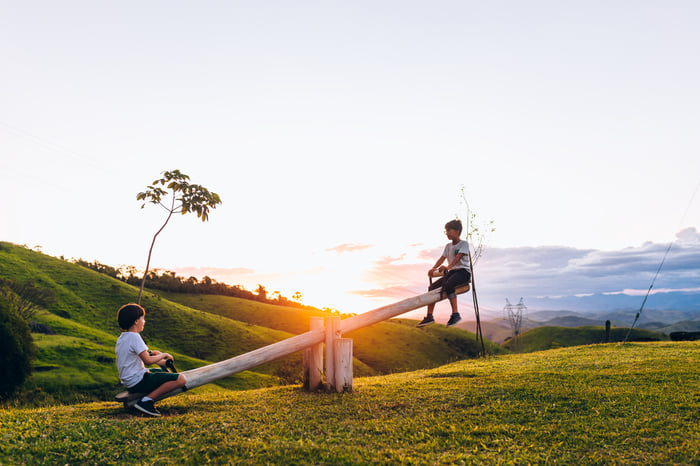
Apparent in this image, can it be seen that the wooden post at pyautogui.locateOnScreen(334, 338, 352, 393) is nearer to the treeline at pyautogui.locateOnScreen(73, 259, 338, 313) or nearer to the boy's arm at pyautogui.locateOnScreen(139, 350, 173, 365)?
the boy's arm at pyautogui.locateOnScreen(139, 350, 173, 365)

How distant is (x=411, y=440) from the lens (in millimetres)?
7145

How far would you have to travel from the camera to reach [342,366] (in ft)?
35.4

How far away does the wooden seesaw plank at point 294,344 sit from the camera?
30.6ft

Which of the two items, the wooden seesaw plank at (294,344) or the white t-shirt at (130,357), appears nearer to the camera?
the white t-shirt at (130,357)

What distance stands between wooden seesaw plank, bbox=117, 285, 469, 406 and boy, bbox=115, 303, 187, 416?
22.2 inches

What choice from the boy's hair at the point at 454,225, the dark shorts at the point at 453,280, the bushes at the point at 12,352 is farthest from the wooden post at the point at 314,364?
the bushes at the point at 12,352

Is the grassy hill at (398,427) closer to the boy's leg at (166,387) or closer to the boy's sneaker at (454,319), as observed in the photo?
the boy's leg at (166,387)

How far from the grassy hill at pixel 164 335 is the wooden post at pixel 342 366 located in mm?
7335

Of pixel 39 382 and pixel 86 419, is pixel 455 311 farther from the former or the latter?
pixel 39 382

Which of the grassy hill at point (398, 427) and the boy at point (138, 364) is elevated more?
the boy at point (138, 364)

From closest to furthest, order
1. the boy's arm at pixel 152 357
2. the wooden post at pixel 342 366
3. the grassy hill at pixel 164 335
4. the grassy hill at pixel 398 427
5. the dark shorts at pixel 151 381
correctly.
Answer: the grassy hill at pixel 398 427, the boy's arm at pixel 152 357, the dark shorts at pixel 151 381, the wooden post at pixel 342 366, the grassy hill at pixel 164 335

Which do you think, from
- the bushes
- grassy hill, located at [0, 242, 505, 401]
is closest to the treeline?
grassy hill, located at [0, 242, 505, 401]

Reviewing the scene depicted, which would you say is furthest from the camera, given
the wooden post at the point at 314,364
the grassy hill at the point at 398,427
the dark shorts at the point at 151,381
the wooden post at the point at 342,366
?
the wooden post at the point at 314,364

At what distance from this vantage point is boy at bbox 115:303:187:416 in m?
8.05
